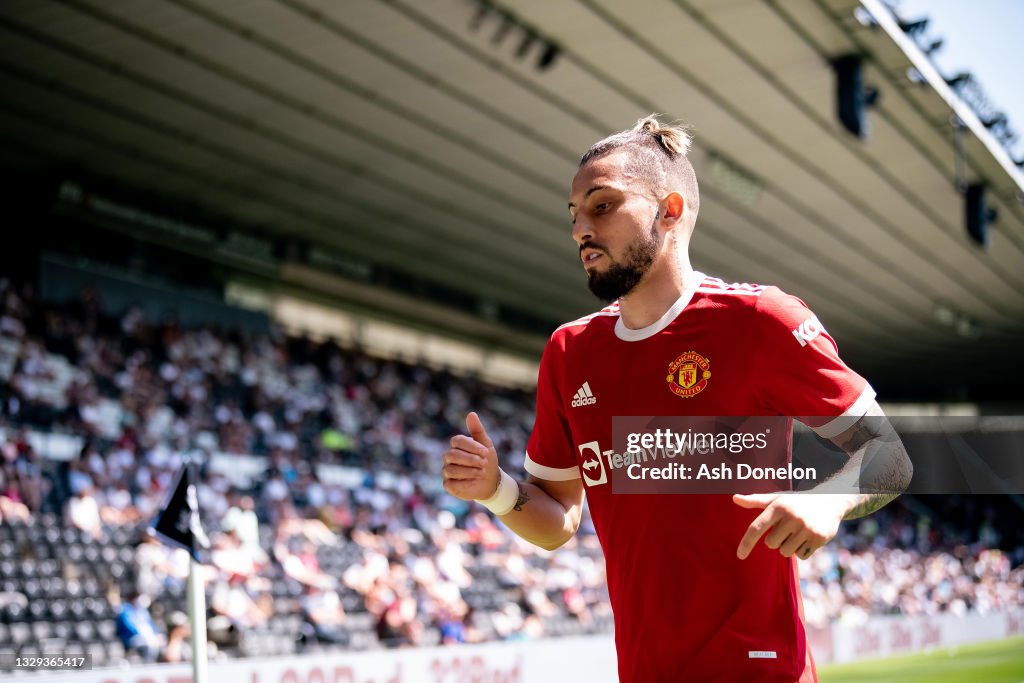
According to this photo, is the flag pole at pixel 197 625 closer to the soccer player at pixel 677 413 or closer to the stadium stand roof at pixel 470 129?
the soccer player at pixel 677 413


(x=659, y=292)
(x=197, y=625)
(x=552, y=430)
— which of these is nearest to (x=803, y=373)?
(x=659, y=292)

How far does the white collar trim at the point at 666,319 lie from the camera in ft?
10.2

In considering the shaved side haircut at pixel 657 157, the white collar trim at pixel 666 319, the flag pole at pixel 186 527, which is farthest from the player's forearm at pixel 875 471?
the flag pole at pixel 186 527

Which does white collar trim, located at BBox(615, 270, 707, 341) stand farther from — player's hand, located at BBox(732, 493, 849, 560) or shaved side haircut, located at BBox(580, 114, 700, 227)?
player's hand, located at BBox(732, 493, 849, 560)

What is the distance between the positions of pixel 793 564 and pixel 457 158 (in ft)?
60.1

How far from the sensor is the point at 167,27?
14.9m

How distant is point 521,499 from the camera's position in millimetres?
3318

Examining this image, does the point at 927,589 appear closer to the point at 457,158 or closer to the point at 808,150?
the point at 808,150

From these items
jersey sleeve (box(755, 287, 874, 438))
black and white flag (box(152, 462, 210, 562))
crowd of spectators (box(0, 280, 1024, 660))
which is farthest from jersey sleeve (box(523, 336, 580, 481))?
crowd of spectators (box(0, 280, 1024, 660))

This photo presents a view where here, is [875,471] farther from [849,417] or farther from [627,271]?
[627,271]

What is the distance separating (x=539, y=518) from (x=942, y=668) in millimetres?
18937

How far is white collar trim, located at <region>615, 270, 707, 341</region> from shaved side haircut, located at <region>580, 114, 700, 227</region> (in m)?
0.18

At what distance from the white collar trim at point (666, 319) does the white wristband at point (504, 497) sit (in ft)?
1.78

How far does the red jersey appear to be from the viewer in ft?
9.03
